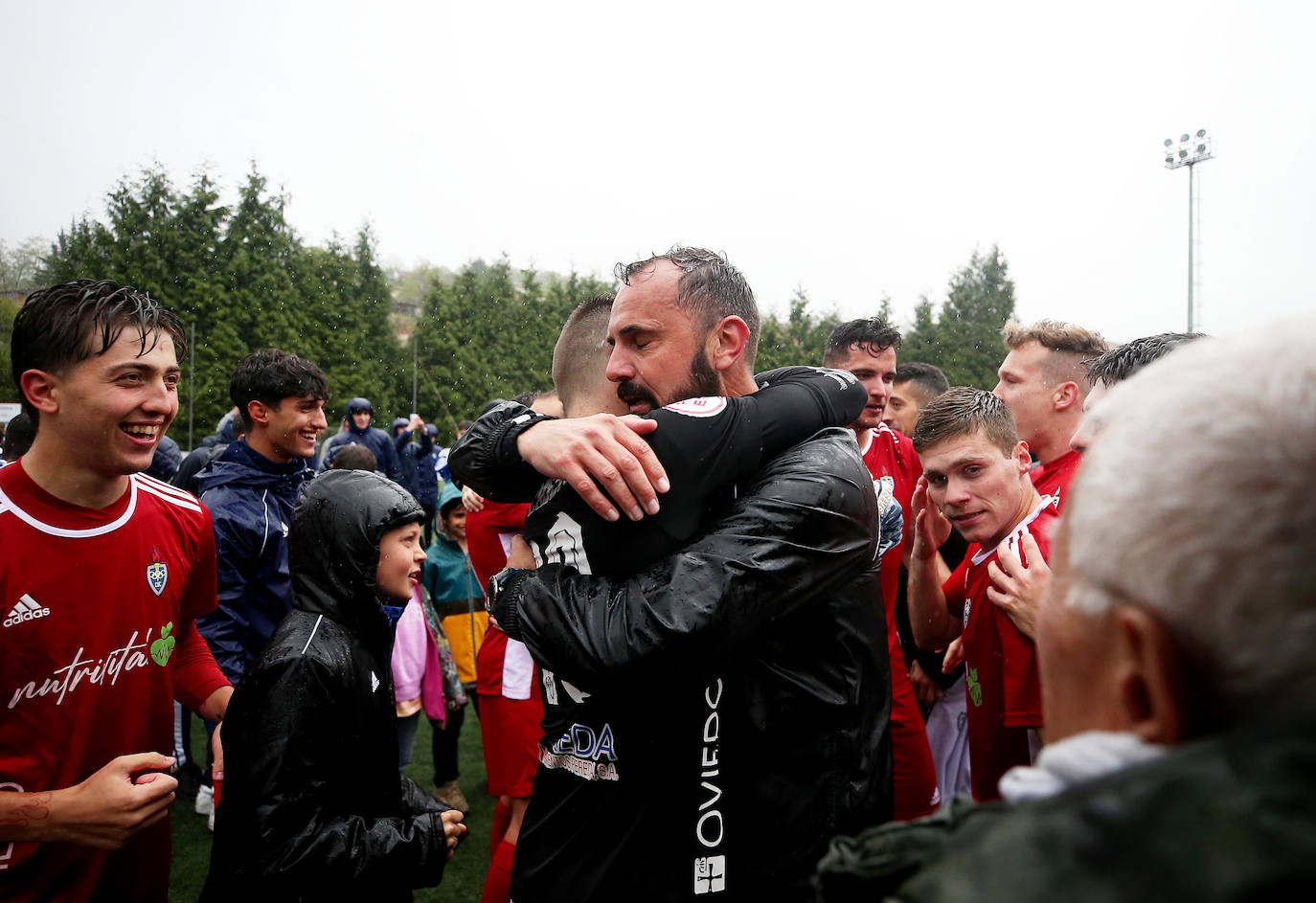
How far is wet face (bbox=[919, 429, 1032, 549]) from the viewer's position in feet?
10.4

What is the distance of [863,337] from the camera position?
507 centimetres

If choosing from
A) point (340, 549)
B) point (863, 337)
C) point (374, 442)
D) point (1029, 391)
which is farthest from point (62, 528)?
point (374, 442)

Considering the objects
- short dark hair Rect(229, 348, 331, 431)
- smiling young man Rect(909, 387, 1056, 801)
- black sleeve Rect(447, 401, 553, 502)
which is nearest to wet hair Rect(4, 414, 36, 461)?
short dark hair Rect(229, 348, 331, 431)

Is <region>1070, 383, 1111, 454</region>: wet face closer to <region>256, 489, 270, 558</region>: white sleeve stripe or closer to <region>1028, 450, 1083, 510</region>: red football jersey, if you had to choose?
<region>1028, 450, 1083, 510</region>: red football jersey

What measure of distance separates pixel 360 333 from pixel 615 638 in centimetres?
2717

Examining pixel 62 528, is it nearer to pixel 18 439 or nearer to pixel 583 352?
pixel 583 352

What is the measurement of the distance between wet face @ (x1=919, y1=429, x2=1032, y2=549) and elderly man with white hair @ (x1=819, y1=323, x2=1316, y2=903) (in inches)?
93.9

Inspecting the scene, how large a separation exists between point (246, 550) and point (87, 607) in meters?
2.02

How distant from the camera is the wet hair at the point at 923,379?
21.8ft

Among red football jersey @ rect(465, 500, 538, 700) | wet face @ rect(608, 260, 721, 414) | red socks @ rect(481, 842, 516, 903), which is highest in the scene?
wet face @ rect(608, 260, 721, 414)

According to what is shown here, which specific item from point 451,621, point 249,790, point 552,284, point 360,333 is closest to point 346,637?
point 249,790

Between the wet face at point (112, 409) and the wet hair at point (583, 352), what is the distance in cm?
171

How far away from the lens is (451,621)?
6047mm

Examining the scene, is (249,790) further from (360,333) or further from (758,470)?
(360,333)
